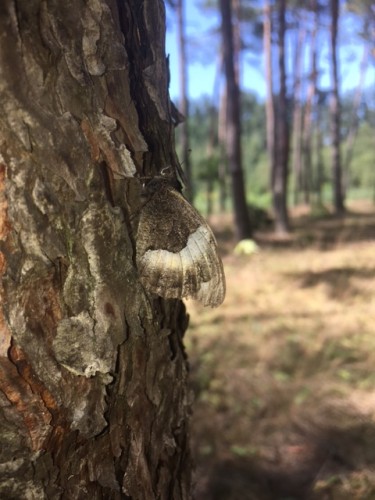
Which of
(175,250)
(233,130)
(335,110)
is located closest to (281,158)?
(233,130)

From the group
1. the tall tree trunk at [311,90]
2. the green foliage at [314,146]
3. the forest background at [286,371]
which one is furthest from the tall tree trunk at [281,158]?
the green foliage at [314,146]

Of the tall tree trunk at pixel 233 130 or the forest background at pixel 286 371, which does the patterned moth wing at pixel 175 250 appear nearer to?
the forest background at pixel 286 371

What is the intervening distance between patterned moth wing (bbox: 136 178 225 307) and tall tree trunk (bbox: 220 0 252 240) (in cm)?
964

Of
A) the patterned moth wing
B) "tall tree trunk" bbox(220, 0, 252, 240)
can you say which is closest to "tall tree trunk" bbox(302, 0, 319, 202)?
"tall tree trunk" bbox(220, 0, 252, 240)

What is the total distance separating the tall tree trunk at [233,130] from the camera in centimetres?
959

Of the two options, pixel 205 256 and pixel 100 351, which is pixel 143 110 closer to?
pixel 205 256

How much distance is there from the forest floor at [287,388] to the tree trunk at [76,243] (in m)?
1.23

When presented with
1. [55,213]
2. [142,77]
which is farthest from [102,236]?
[142,77]

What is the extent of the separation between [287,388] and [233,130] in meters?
7.31

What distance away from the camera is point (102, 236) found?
32.8 inches

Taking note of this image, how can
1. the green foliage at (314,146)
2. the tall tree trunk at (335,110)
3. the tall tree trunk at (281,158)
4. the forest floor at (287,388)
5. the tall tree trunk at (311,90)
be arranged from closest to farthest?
the forest floor at (287,388) → the tall tree trunk at (281,158) → the tall tree trunk at (335,110) → the tall tree trunk at (311,90) → the green foliage at (314,146)

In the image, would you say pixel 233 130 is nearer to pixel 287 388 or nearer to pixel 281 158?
pixel 281 158

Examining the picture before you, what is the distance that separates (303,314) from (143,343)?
224 inches

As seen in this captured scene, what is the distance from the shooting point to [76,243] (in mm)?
812
